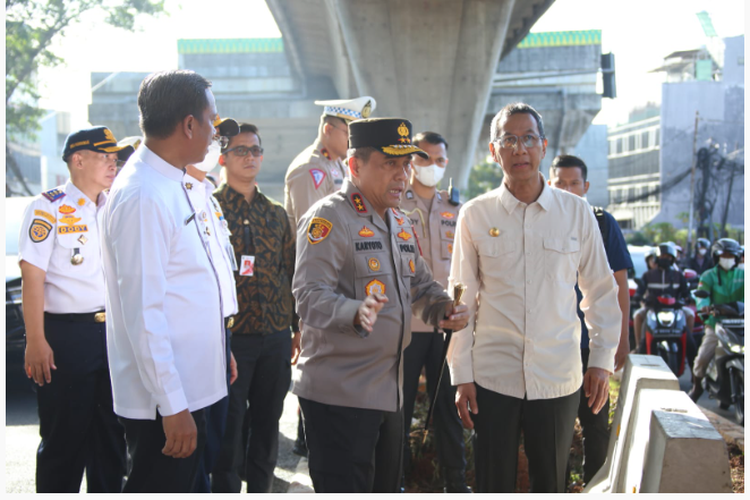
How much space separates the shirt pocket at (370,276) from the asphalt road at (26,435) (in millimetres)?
2268

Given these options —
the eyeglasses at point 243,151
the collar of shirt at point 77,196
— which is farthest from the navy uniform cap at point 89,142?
the eyeglasses at point 243,151

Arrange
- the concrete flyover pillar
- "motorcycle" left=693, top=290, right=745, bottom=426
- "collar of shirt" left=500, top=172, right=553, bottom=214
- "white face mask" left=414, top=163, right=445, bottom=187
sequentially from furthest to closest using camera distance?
the concrete flyover pillar < "motorcycle" left=693, top=290, right=745, bottom=426 < "white face mask" left=414, top=163, right=445, bottom=187 < "collar of shirt" left=500, top=172, right=553, bottom=214

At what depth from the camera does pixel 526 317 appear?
310 centimetres

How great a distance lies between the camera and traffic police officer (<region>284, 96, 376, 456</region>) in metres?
4.83

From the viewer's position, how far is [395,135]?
2.97 m

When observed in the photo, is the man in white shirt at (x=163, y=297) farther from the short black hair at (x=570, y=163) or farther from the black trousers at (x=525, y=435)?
the short black hair at (x=570, y=163)

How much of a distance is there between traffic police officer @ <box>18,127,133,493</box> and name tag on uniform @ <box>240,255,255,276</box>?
798 millimetres

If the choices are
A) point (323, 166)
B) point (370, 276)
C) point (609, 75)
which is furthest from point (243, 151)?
point (609, 75)

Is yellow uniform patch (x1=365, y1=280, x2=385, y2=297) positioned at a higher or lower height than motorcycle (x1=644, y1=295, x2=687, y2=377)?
higher

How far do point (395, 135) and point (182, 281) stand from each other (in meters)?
1.14

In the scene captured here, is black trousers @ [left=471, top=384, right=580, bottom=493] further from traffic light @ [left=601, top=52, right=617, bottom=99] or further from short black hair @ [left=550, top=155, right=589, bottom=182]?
traffic light @ [left=601, top=52, right=617, bottom=99]

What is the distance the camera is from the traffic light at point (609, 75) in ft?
58.7

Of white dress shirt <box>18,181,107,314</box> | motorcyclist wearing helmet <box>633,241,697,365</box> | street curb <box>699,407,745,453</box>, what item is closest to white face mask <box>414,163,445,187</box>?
white dress shirt <box>18,181,107,314</box>

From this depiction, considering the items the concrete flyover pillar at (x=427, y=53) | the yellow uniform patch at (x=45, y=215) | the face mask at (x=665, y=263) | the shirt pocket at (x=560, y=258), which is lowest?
the face mask at (x=665, y=263)
